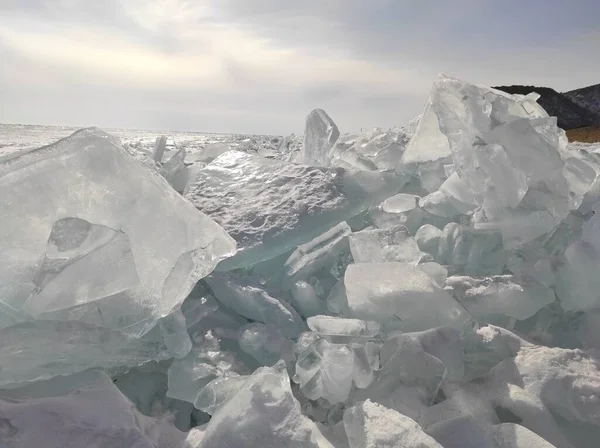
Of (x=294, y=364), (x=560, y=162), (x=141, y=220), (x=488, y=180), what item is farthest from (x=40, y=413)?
(x=560, y=162)

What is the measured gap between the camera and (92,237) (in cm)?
103

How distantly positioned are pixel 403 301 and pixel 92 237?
76 centimetres

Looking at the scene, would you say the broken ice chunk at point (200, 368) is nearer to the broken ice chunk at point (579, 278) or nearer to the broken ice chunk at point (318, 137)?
the broken ice chunk at point (579, 278)

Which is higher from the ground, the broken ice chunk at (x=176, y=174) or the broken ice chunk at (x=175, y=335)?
the broken ice chunk at (x=176, y=174)

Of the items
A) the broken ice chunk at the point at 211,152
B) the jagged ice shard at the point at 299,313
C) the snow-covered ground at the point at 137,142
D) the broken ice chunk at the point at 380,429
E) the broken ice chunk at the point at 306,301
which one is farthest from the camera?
the snow-covered ground at the point at 137,142

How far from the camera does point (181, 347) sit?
1.18 meters

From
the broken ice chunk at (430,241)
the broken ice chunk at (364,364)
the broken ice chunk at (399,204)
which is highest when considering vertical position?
the broken ice chunk at (399,204)

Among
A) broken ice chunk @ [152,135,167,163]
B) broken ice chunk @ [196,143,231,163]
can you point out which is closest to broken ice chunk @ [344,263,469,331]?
broken ice chunk @ [196,143,231,163]

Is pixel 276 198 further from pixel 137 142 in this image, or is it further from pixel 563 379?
pixel 137 142

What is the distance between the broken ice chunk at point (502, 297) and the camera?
130 cm

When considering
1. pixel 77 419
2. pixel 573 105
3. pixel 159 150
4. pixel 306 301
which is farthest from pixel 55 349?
pixel 573 105

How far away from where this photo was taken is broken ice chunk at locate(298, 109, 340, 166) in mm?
2518

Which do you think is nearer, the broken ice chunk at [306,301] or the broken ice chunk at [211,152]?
the broken ice chunk at [306,301]

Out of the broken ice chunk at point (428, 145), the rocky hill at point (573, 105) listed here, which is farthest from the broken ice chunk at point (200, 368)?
the rocky hill at point (573, 105)
